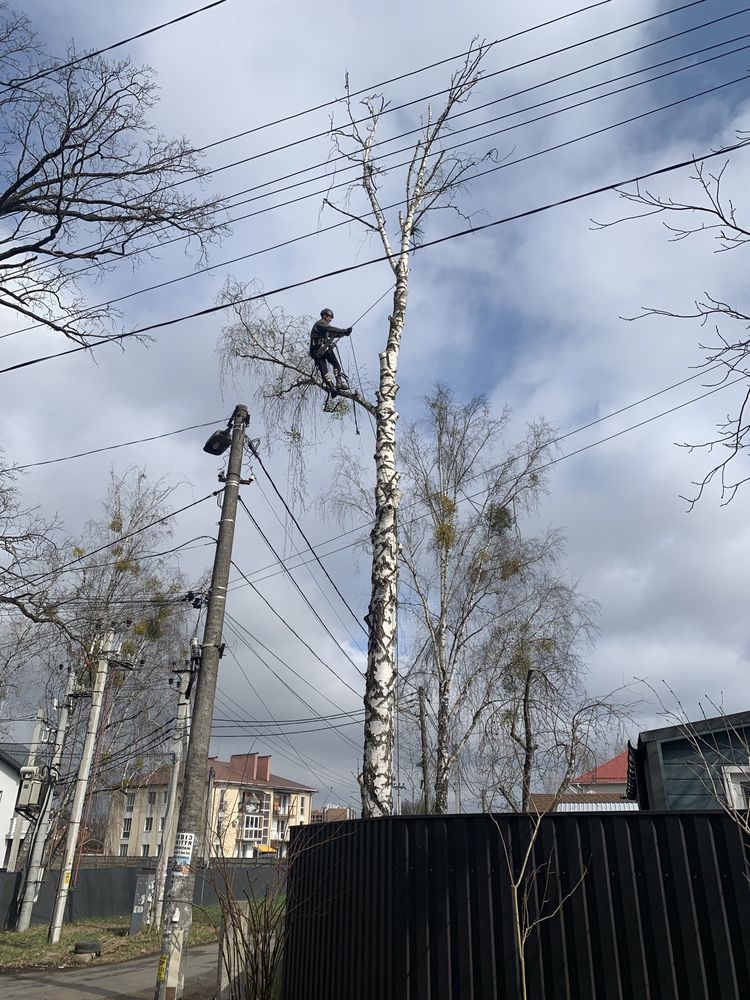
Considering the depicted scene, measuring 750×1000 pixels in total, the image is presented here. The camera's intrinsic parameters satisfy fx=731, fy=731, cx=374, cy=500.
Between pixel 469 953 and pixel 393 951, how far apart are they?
69 cm

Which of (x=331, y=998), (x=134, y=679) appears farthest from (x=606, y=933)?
(x=134, y=679)

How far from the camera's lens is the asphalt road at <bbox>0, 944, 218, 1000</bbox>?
1057 centimetres

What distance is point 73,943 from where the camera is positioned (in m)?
16.7

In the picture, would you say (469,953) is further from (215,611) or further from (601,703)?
(601,703)

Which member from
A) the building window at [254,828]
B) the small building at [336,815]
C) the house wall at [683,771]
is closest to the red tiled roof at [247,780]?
the building window at [254,828]

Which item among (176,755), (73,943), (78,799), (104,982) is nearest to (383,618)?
(104,982)

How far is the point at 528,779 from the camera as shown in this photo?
14.0 meters

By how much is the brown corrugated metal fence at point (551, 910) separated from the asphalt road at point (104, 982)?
18.5ft

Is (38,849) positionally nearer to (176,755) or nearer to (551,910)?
(176,755)

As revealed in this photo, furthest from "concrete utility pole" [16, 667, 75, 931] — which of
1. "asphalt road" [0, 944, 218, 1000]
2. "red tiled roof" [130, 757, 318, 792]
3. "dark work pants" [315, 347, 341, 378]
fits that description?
"red tiled roof" [130, 757, 318, 792]

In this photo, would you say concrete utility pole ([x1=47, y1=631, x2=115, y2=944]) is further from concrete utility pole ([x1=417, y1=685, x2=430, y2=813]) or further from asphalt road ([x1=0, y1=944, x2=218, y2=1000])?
concrete utility pole ([x1=417, y1=685, x2=430, y2=813])

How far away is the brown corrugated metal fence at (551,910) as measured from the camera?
4453 millimetres

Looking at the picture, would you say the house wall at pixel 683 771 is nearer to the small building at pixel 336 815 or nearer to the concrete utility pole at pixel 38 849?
the small building at pixel 336 815

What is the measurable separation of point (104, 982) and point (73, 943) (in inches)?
224
